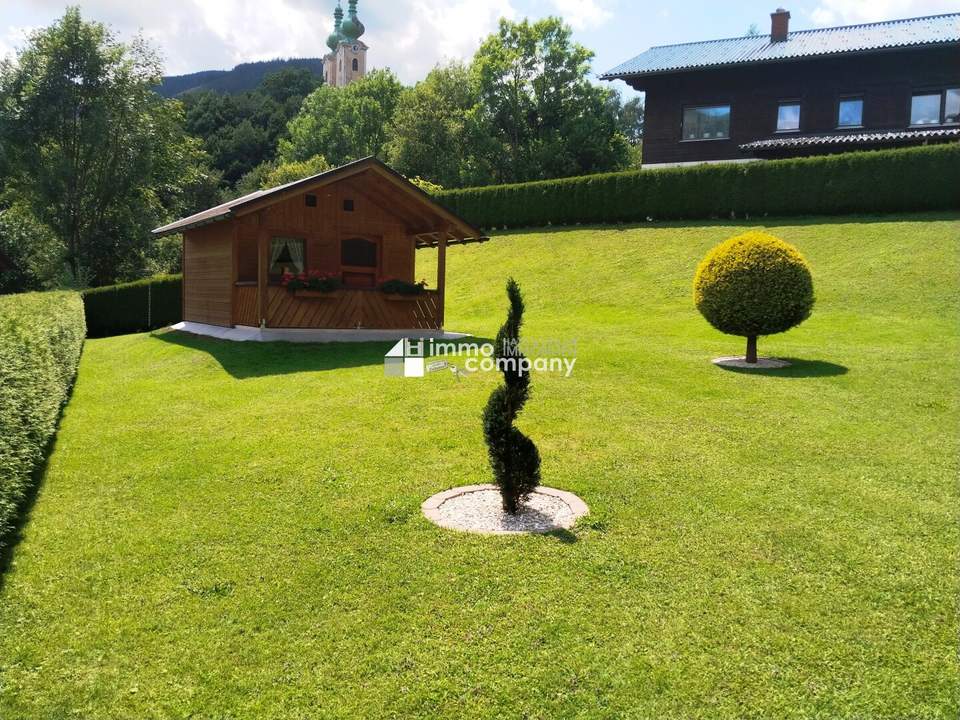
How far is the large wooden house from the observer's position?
2681 centimetres

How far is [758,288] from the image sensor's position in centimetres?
1134

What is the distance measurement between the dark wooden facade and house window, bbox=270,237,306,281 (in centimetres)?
1986

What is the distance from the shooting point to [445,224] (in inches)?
680

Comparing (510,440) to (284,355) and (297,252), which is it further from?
(297,252)

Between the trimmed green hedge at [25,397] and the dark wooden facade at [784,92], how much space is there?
27.2m

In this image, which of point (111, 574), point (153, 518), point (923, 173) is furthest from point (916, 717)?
point (923, 173)

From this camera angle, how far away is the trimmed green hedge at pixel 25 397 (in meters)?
5.12

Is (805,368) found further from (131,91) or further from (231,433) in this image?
(131,91)

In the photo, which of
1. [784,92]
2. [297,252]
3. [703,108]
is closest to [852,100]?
[784,92]

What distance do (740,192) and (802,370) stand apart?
16.3 metres

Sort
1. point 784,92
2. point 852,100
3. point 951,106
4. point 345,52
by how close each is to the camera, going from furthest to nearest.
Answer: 1. point 345,52
2. point 784,92
3. point 852,100
4. point 951,106

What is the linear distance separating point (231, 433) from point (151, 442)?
2.75ft

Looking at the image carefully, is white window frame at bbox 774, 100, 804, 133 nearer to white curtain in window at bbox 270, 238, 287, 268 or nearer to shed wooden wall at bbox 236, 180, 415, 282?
shed wooden wall at bbox 236, 180, 415, 282

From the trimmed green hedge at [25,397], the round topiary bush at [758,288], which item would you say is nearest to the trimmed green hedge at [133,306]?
the trimmed green hedge at [25,397]
